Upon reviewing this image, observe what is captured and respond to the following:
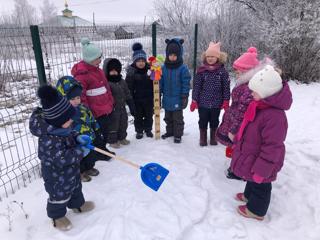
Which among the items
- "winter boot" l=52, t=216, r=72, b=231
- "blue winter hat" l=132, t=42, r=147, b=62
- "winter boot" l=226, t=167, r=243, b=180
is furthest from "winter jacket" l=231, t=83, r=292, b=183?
"blue winter hat" l=132, t=42, r=147, b=62

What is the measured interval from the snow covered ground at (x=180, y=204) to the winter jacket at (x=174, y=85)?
2.58 feet

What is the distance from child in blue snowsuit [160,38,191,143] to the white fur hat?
1.99m

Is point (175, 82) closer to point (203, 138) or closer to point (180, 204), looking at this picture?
point (203, 138)

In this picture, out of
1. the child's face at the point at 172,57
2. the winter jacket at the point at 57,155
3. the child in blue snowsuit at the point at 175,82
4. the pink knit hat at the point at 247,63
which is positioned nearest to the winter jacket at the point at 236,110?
the pink knit hat at the point at 247,63

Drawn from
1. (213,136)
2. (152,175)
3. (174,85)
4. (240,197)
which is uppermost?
(174,85)

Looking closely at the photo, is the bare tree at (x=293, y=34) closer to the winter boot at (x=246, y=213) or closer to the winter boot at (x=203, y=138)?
the winter boot at (x=203, y=138)

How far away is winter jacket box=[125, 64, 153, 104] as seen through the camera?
468cm

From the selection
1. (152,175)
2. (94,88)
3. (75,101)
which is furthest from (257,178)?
(94,88)

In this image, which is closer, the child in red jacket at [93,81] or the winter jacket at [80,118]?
the winter jacket at [80,118]

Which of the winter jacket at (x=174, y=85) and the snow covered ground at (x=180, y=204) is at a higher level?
the winter jacket at (x=174, y=85)

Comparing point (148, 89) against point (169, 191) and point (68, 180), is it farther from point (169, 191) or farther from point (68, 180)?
point (68, 180)

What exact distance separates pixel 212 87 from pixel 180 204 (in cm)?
192

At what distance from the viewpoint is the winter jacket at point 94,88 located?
12.4ft

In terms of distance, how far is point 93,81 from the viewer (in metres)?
3.85
